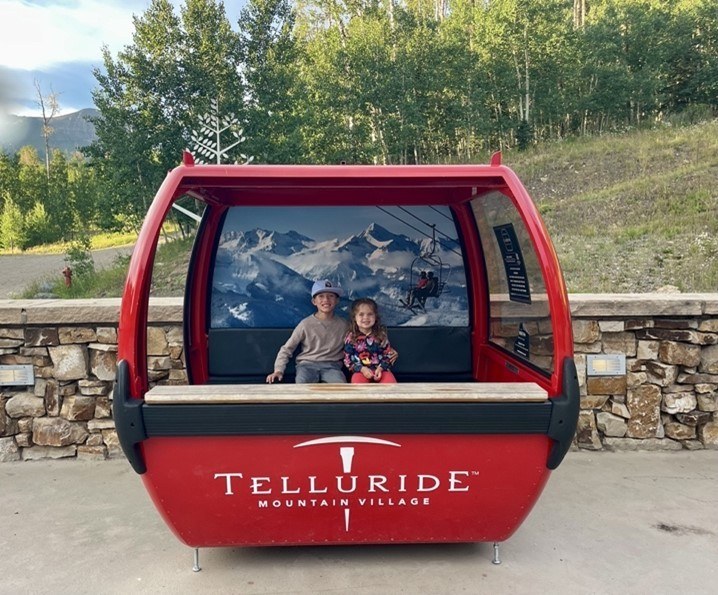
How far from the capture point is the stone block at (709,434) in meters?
4.25

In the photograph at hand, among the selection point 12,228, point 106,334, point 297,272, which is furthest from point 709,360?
point 12,228

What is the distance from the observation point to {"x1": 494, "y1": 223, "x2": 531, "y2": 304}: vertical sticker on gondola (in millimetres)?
3133

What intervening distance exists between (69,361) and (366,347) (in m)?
2.17

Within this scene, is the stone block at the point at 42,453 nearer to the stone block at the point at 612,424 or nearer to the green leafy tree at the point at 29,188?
the stone block at the point at 612,424

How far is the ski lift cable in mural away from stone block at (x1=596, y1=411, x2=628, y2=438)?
1.55 meters

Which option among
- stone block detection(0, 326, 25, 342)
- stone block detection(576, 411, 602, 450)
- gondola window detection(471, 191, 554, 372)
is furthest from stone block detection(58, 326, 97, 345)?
stone block detection(576, 411, 602, 450)

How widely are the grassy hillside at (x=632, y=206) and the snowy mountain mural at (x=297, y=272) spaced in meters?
5.93

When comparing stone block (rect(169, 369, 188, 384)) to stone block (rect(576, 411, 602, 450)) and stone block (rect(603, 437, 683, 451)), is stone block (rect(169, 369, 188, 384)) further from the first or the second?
stone block (rect(603, 437, 683, 451))

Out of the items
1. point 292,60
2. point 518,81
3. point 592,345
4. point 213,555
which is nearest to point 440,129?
point 518,81

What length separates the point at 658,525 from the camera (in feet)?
10.5

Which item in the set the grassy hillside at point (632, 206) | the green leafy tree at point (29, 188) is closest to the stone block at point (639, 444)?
the grassy hillside at point (632, 206)

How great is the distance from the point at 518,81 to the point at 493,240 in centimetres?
3014

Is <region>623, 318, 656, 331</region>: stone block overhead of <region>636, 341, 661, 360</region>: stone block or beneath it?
overhead

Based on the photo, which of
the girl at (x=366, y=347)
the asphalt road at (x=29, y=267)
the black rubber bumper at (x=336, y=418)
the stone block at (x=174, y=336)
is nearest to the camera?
the black rubber bumper at (x=336, y=418)
